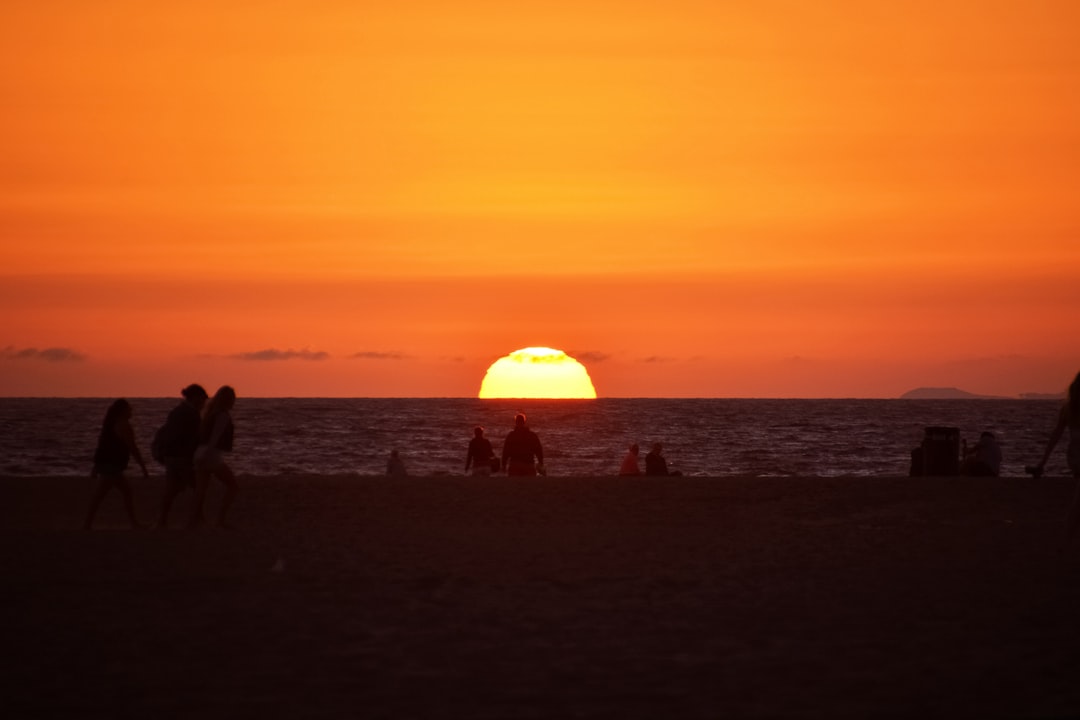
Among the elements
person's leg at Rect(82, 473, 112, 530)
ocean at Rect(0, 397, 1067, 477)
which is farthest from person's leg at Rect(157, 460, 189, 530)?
ocean at Rect(0, 397, 1067, 477)

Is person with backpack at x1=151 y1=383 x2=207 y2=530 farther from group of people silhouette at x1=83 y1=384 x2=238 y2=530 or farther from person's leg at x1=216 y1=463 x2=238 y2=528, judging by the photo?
person's leg at x1=216 y1=463 x2=238 y2=528

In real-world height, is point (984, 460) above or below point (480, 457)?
above

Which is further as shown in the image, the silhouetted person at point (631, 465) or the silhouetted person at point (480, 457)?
the silhouetted person at point (631, 465)

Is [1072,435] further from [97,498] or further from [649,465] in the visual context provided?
[649,465]

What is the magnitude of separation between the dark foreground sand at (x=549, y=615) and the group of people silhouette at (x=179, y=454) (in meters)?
0.50

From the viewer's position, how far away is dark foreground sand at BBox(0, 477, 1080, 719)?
6.42 metres

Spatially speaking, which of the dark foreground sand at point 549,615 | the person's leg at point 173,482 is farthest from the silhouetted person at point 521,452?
the person's leg at point 173,482

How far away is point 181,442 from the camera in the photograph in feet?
48.8

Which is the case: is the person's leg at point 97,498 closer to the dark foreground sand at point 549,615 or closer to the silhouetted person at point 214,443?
the dark foreground sand at point 549,615

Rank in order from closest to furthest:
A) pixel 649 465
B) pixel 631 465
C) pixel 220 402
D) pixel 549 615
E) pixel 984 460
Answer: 1. pixel 549 615
2. pixel 220 402
3. pixel 984 460
4. pixel 631 465
5. pixel 649 465

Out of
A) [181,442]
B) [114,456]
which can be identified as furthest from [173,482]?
[114,456]

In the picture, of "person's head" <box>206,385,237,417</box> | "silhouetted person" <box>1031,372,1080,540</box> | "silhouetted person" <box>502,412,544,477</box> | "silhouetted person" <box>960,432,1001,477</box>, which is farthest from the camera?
"silhouetted person" <box>960,432,1001,477</box>

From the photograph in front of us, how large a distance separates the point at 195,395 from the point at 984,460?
13467mm

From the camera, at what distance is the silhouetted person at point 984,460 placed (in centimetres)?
2252
